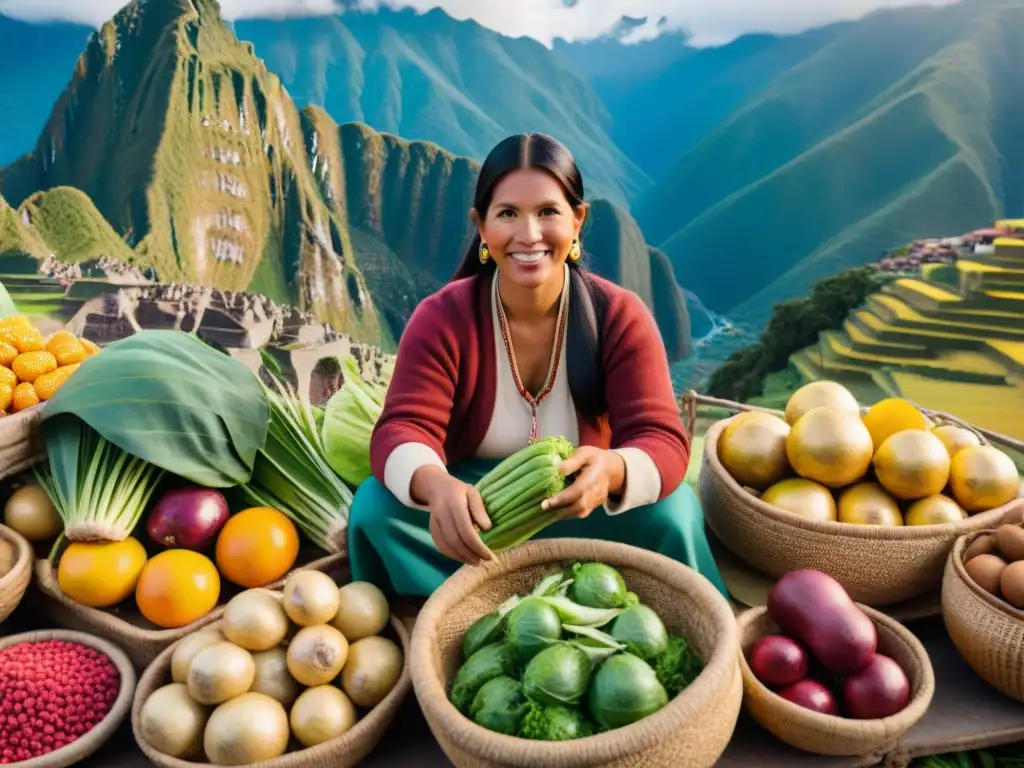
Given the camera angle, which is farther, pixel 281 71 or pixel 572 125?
pixel 572 125

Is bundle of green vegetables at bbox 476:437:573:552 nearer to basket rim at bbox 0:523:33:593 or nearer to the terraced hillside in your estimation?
basket rim at bbox 0:523:33:593

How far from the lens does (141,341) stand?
2312 millimetres

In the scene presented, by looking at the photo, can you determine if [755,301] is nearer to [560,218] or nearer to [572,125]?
[572,125]

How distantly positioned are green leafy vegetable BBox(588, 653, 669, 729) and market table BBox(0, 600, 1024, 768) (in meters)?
0.46

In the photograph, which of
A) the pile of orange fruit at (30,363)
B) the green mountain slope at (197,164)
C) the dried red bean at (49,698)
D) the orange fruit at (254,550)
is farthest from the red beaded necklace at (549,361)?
the green mountain slope at (197,164)

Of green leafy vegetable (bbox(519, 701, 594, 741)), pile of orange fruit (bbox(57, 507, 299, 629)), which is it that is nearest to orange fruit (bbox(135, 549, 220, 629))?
pile of orange fruit (bbox(57, 507, 299, 629))

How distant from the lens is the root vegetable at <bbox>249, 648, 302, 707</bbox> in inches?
65.9

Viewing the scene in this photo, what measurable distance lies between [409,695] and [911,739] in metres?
1.16

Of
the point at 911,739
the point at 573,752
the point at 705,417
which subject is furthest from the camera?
the point at 705,417

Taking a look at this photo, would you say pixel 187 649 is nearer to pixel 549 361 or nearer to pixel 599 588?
pixel 599 588

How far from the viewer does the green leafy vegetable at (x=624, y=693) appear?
1.30 metres

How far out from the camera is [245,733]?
153 cm

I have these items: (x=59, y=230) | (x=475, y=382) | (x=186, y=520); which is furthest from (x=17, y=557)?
(x=59, y=230)

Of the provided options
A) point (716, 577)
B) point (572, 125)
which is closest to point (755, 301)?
point (572, 125)
